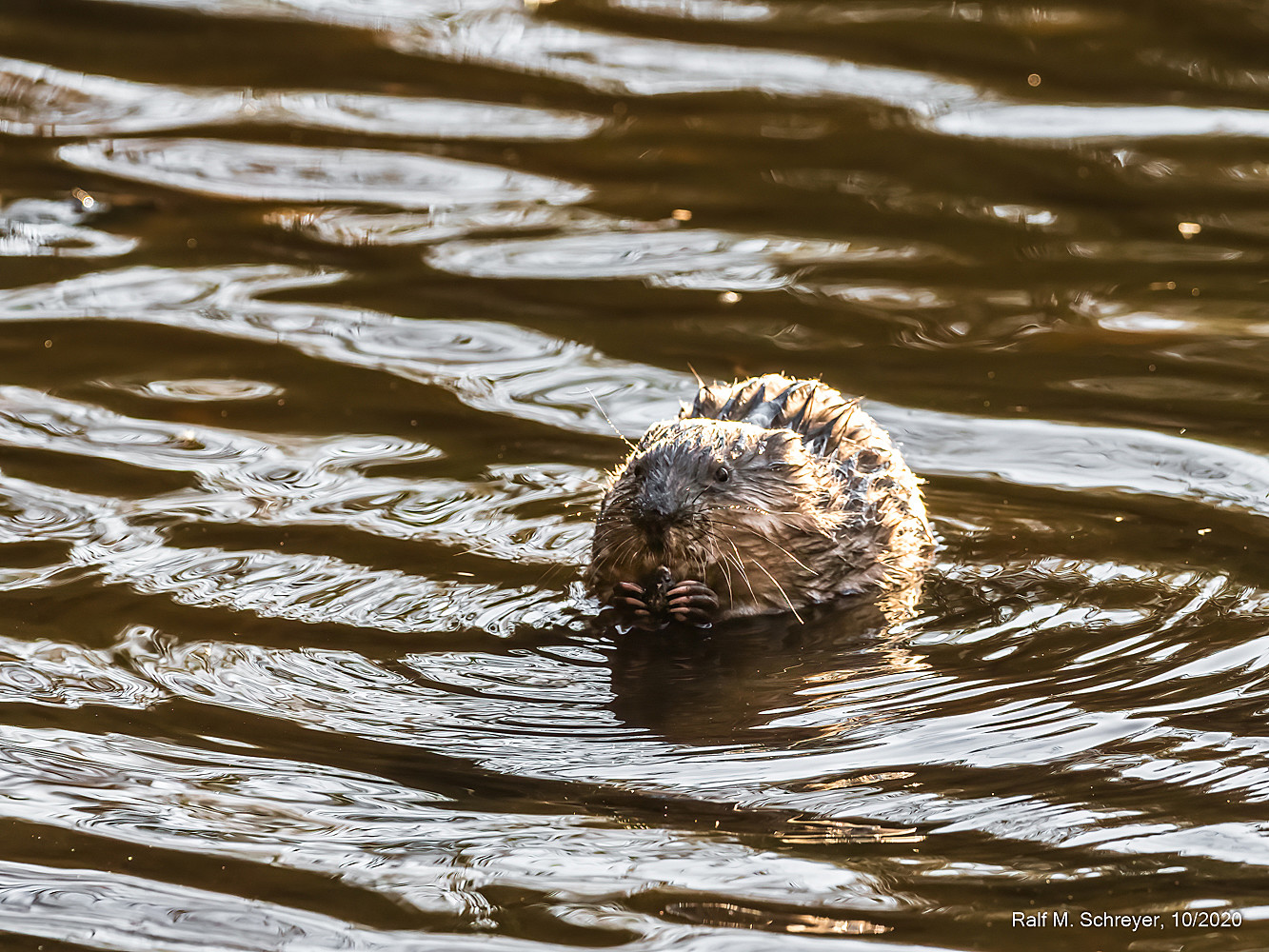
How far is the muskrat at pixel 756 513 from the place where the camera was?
6559 millimetres

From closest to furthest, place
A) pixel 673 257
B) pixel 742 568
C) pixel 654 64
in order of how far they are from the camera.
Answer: pixel 742 568 < pixel 673 257 < pixel 654 64

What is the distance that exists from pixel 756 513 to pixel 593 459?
124 cm

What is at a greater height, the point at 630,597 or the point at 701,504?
the point at 701,504

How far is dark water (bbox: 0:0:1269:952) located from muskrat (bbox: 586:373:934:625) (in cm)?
21

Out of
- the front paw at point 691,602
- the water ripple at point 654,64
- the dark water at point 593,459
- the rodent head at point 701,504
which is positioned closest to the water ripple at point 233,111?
the dark water at point 593,459

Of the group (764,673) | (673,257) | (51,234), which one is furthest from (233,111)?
(764,673)

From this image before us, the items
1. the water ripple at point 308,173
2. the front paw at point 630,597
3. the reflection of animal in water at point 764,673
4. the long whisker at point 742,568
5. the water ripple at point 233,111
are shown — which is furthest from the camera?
the water ripple at point 233,111

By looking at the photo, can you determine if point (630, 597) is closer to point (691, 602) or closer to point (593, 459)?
point (691, 602)

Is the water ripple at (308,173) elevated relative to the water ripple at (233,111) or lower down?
lower down

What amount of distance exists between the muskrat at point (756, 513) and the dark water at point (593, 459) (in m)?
0.21

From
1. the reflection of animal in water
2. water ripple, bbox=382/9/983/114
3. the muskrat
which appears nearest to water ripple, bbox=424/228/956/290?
water ripple, bbox=382/9/983/114

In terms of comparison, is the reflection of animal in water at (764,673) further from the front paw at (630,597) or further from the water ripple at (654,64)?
the water ripple at (654,64)

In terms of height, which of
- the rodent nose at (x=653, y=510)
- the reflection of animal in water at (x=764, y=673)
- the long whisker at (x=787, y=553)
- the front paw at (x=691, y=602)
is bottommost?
the reflection of animal in water at (x=764, y=673)

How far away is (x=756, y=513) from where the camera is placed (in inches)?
265
